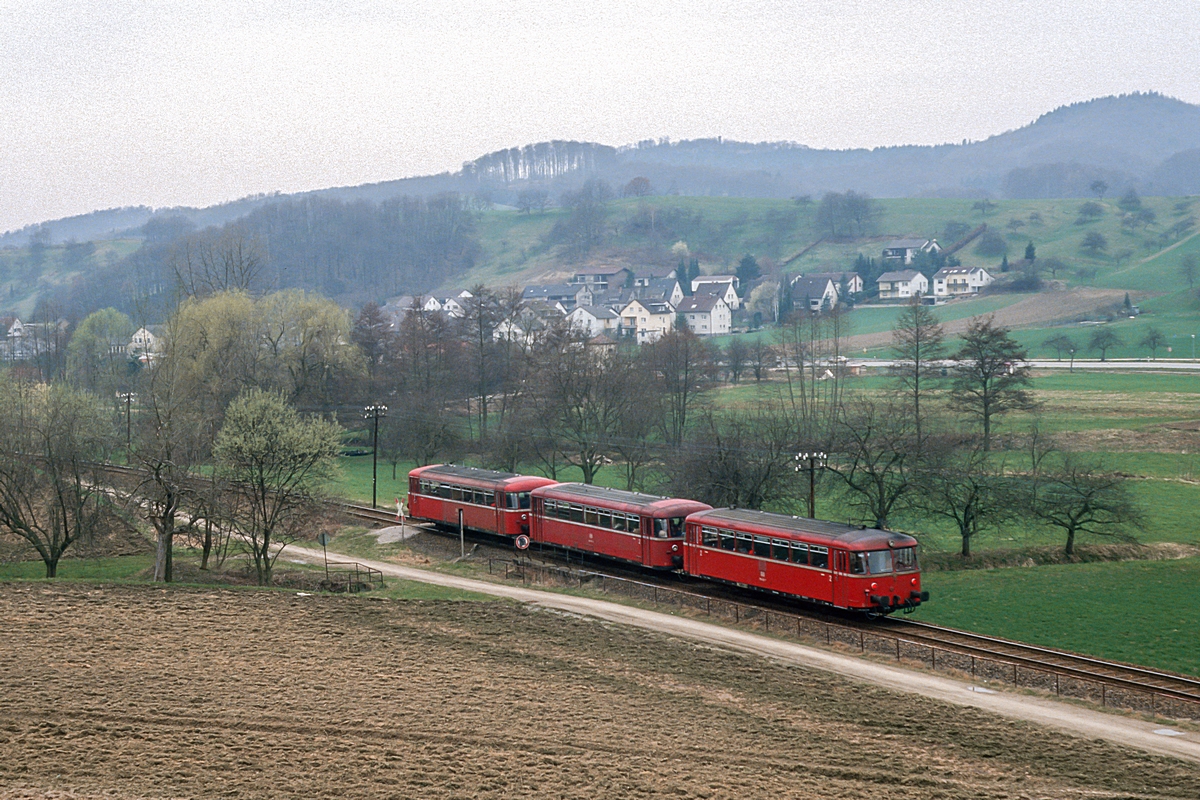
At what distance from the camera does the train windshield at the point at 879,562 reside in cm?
3353

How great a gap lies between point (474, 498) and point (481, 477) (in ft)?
3.30

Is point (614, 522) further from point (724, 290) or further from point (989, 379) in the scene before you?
point (724, 290)

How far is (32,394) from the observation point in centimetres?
4994

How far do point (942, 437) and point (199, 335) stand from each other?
2100 inches

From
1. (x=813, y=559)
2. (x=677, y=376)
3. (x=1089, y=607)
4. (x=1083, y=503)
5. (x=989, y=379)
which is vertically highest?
(x=677, y=376)

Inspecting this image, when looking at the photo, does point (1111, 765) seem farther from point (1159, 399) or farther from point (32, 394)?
point (1159, 399)

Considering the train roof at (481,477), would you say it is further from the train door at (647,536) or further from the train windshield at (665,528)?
the train windshield at (665,528)

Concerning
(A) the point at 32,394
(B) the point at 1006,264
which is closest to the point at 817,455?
(A) the point at 32,394

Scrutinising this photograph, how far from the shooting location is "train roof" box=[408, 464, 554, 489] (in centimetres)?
4828

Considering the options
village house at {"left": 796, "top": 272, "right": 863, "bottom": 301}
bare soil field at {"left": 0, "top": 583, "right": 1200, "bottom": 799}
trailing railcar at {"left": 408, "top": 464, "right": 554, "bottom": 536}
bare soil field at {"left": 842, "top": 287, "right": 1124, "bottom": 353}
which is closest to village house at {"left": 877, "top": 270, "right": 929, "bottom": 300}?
village house at {"left": 796, "top": 272, "right": 863, "bottom": 301}

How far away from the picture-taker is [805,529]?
35656mm

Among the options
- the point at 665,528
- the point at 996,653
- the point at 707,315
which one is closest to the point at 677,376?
the point at 665,528

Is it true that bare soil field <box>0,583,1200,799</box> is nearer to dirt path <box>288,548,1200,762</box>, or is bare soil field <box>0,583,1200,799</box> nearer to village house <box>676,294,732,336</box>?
dirt path <box>288,548,1200,762</box>

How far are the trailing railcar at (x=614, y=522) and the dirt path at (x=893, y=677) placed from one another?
395 centimetres
